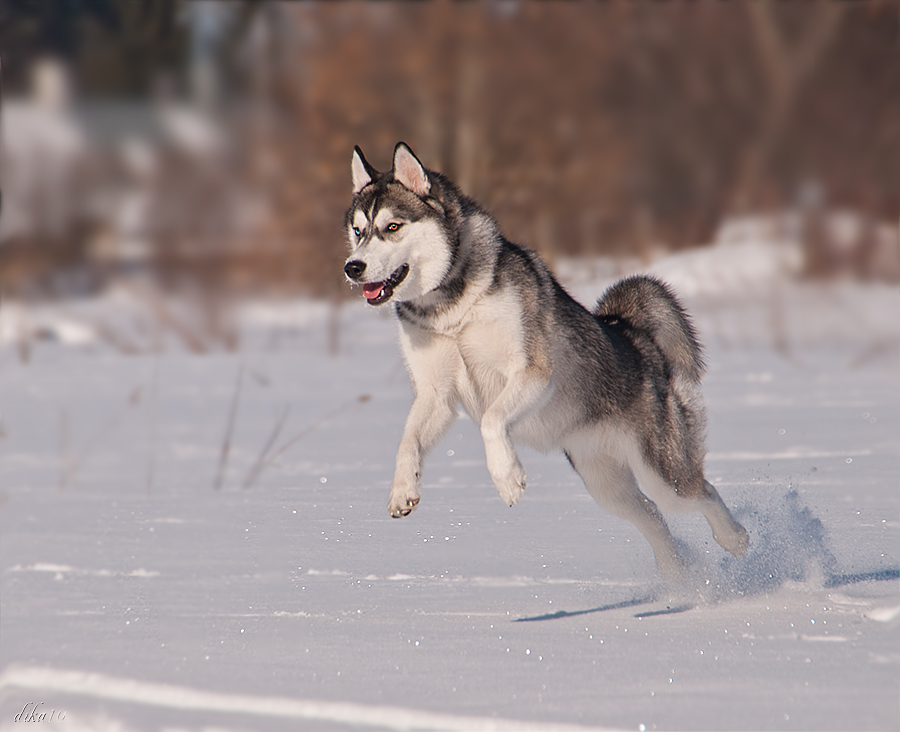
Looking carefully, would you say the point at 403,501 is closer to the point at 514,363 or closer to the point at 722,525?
the point at 514,363

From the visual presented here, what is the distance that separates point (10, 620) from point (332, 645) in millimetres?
938

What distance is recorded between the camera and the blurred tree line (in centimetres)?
840

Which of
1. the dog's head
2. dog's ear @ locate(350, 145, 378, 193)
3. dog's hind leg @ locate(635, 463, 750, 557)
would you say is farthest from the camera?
dog's hind leg @ locate(635, 463, 750, 557)

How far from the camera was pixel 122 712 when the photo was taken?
6.39ft

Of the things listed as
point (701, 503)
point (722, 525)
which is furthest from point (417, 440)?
point (722, 525)

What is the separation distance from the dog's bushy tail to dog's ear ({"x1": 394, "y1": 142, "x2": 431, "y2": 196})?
976 millimetres

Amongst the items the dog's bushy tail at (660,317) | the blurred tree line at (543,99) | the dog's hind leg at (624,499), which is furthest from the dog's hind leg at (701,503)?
the blurred tree line at (543,99)

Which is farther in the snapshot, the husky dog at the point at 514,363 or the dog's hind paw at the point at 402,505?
the husky dog at the point at 514,363

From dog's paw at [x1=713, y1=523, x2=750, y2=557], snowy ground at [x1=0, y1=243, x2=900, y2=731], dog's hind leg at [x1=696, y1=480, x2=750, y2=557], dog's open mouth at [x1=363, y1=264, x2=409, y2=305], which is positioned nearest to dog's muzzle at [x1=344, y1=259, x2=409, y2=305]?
dog's open mouth at [x1=363, y1=264, x2=409, y2=305]

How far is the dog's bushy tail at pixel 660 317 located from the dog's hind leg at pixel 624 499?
16.3 inches

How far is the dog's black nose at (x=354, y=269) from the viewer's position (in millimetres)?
2410

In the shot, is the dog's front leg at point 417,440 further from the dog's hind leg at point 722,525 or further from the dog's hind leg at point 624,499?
the dog's hind leg at point 722,525

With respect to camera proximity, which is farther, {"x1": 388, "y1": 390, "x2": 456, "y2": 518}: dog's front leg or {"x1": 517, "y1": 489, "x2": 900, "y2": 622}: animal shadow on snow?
{"x1": 517, "y1": 489, "x2": 900, "y2": 622}: animal shadow on snow

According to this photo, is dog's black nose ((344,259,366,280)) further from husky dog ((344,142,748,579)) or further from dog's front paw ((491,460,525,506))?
dog's front paw ((491,460,525,506))
